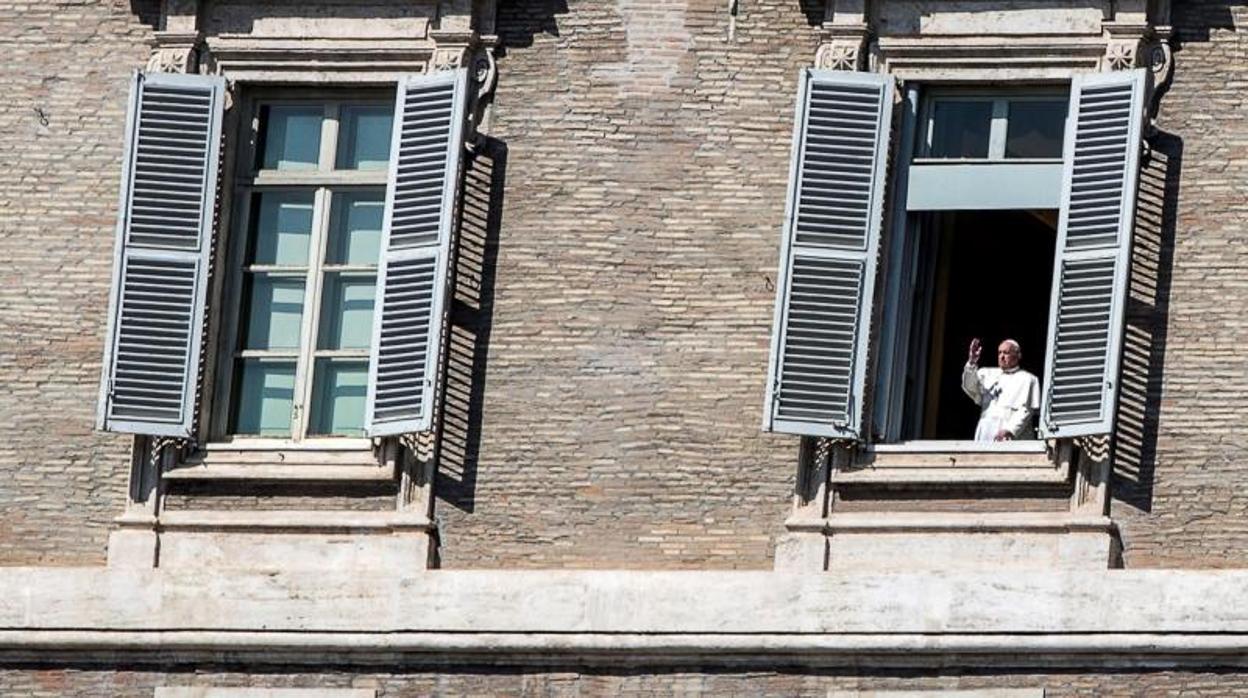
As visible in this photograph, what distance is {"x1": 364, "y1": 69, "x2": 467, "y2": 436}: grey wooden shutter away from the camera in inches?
1025

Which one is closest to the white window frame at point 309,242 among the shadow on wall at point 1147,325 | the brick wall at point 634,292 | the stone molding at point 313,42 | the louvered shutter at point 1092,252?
the stone molding at point 313,42

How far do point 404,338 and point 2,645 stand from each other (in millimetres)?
2479

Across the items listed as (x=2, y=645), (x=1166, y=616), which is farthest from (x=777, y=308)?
(x=2, y=645)

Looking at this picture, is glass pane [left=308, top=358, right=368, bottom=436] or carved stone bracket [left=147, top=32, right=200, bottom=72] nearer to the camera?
glass pane [left=308, top=358, right=368, bottom=436]

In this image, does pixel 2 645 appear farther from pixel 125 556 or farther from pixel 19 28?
pixel 19 28

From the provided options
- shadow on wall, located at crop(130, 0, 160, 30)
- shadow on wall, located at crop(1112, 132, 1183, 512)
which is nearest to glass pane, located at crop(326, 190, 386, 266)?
shadow on wall, located at crop(130, 0, 160, 30)

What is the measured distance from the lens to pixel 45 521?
26.4 m

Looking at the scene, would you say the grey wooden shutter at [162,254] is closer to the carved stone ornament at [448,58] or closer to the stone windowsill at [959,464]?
the carved stone ornament at [448,58]

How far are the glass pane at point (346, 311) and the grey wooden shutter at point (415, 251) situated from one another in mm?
373

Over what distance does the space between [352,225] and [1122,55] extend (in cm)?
399

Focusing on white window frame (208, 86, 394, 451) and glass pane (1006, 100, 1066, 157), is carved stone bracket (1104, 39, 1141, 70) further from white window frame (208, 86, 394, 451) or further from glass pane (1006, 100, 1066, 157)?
white window frame (208, 86, 394, 451)

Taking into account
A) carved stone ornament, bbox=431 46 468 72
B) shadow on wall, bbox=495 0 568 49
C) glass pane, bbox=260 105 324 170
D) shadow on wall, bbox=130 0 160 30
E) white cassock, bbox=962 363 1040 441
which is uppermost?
shadow on wall, bbox=495 0 568 49

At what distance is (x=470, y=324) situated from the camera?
1037 inches

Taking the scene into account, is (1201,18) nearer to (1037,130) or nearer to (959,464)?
(1037,130)
